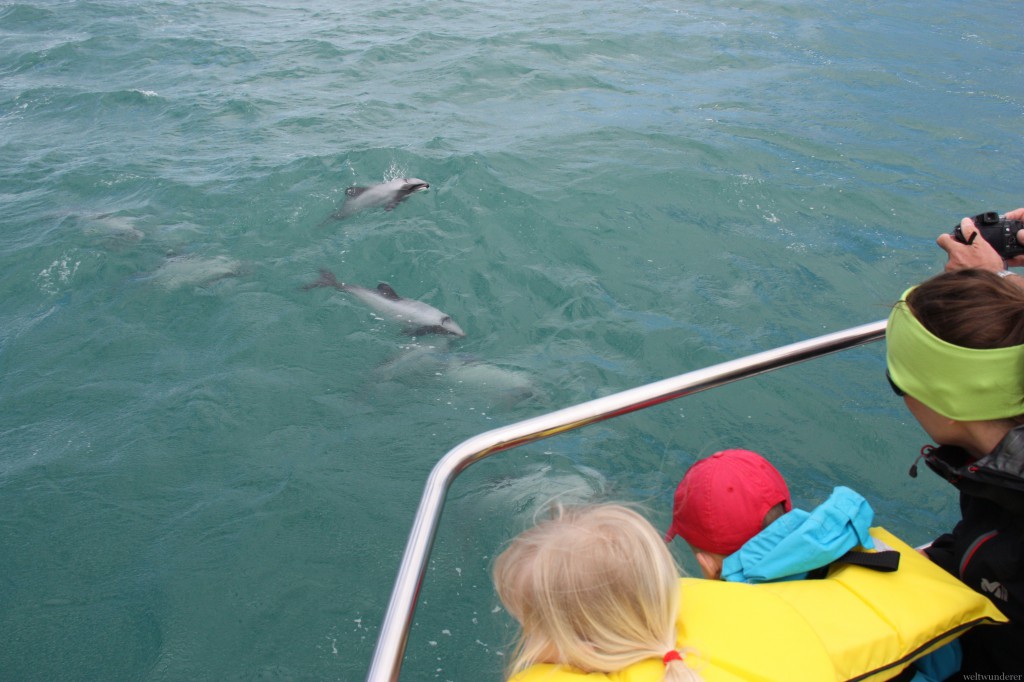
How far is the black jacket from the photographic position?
1797 mm

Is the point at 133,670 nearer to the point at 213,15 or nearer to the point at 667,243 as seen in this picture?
the point at 667,243

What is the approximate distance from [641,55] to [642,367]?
10.2m

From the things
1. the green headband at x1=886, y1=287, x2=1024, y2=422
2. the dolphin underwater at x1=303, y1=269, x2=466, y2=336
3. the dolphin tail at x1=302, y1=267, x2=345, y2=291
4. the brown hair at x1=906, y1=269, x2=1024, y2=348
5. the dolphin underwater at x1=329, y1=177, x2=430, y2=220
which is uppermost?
the brown hair at x1=906, y1=269, x2=1024, y2=348

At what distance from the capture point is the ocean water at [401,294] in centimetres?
423

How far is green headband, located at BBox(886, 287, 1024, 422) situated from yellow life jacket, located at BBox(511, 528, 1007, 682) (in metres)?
0.51

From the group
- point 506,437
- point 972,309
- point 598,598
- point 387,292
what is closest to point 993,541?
point 972,309

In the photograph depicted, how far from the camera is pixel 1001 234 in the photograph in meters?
2.94

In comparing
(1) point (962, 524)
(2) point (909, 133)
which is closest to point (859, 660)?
(1) point (962, 524)

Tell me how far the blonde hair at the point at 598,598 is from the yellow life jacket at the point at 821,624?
4cm

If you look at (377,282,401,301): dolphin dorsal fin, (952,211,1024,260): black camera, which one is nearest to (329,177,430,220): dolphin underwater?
(377,282,401,301): dolphin dorsal fin

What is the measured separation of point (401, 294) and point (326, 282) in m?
0.75

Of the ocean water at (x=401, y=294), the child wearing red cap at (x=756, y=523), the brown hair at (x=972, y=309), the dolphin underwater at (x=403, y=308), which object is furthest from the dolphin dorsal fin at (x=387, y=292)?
the brown hair at (x=972, y=309)

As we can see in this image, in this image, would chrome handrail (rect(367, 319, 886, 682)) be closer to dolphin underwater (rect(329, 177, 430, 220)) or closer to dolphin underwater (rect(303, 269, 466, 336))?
dolphin underwater (rect(303, 269, 466, 336))

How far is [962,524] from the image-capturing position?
221 centimetres
